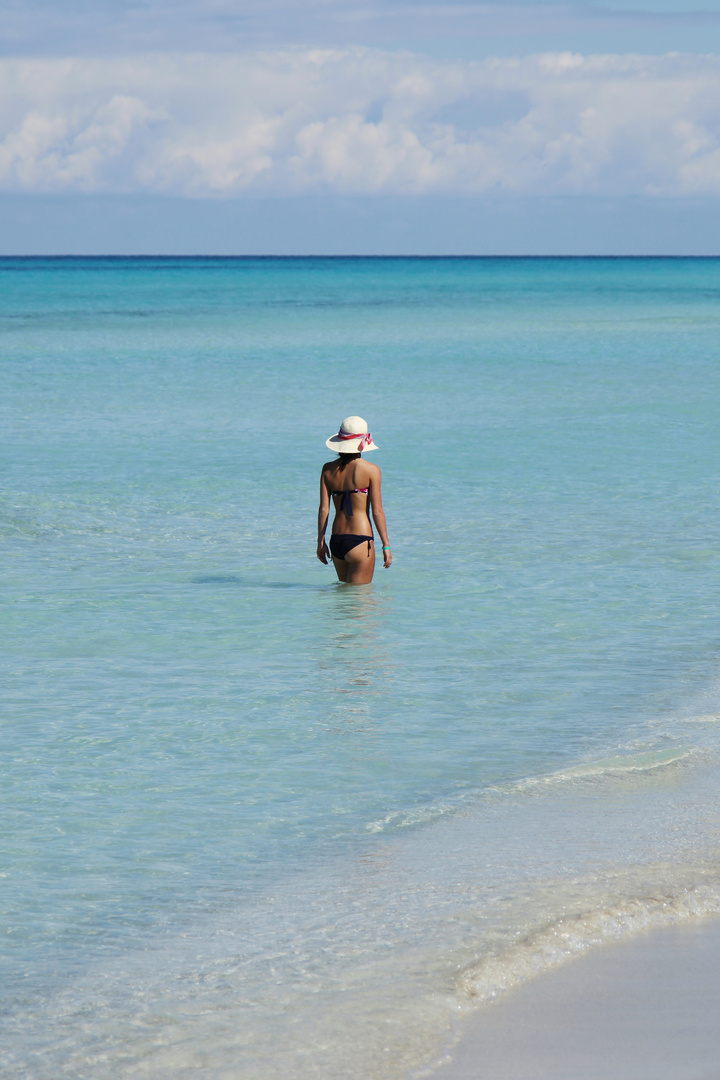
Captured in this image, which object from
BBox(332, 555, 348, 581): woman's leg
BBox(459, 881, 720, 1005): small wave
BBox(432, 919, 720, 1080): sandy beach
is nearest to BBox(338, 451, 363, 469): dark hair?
BBox(332, 555, 348, 581): woman's leg

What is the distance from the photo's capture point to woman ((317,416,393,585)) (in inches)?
397

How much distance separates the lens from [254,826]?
618cm

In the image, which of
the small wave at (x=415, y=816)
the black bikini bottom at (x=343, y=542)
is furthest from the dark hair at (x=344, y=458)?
the small wave at (x=415, y=816)

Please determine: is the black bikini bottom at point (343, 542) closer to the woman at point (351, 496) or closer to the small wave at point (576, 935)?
the woman at point (351, 496)

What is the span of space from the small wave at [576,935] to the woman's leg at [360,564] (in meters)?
5.95

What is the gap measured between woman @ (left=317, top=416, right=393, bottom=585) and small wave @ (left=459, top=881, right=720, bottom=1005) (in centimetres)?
532

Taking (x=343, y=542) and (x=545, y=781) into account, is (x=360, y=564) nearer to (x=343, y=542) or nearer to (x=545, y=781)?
(x=343, y=542)

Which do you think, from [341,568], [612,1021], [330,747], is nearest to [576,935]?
[612,1021]

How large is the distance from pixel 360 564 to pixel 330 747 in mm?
3821

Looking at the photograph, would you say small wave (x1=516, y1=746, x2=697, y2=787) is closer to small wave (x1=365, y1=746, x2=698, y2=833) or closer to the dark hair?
small wave (x1=365, y1=746, x2=698, y2=833)

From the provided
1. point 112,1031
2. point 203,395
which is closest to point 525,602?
point 112,1031

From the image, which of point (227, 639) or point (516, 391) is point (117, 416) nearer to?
point (516, 391)

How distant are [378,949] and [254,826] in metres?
1.48

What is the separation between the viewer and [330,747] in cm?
730
